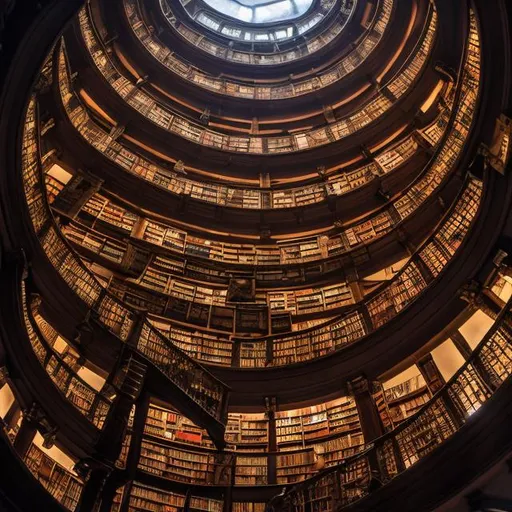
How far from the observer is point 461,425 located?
6.47 meters

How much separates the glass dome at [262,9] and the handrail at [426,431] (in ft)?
86.9

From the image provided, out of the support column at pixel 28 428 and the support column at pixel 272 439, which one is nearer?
the support column at pixel 28 428

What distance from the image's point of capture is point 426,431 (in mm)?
6891

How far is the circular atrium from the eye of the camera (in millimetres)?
6938

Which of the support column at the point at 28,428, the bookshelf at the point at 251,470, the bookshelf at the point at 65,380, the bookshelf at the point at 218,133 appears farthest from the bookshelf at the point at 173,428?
the bookshelf at the point at 218,133

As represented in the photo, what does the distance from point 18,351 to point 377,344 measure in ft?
20.8

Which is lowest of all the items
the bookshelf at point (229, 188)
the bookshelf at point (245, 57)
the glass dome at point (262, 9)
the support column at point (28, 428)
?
the support column at point (28, 428)

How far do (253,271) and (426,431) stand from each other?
776 centimetres

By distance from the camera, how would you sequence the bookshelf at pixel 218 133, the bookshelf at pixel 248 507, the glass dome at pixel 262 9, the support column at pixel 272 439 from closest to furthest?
the bookshelf at pixel 248 507 < the support column at pixel 272 439 < the bookshelf at pixel 218 133 < the glass dome at pixel 262 9

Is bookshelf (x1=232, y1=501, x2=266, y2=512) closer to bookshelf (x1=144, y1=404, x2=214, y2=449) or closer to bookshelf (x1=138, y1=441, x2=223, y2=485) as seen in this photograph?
bookshelf (x1=138, y1=441, x2=223, y2=485)

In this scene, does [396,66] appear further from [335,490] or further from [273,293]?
[335,490]

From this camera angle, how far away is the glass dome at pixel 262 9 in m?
29.2

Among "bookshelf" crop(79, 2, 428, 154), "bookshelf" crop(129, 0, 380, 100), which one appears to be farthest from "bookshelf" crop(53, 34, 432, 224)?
"bookshelf" crop(129, 0, 380, 100)

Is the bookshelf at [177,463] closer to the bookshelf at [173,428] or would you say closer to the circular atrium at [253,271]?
the circular atrium at [253,271]
